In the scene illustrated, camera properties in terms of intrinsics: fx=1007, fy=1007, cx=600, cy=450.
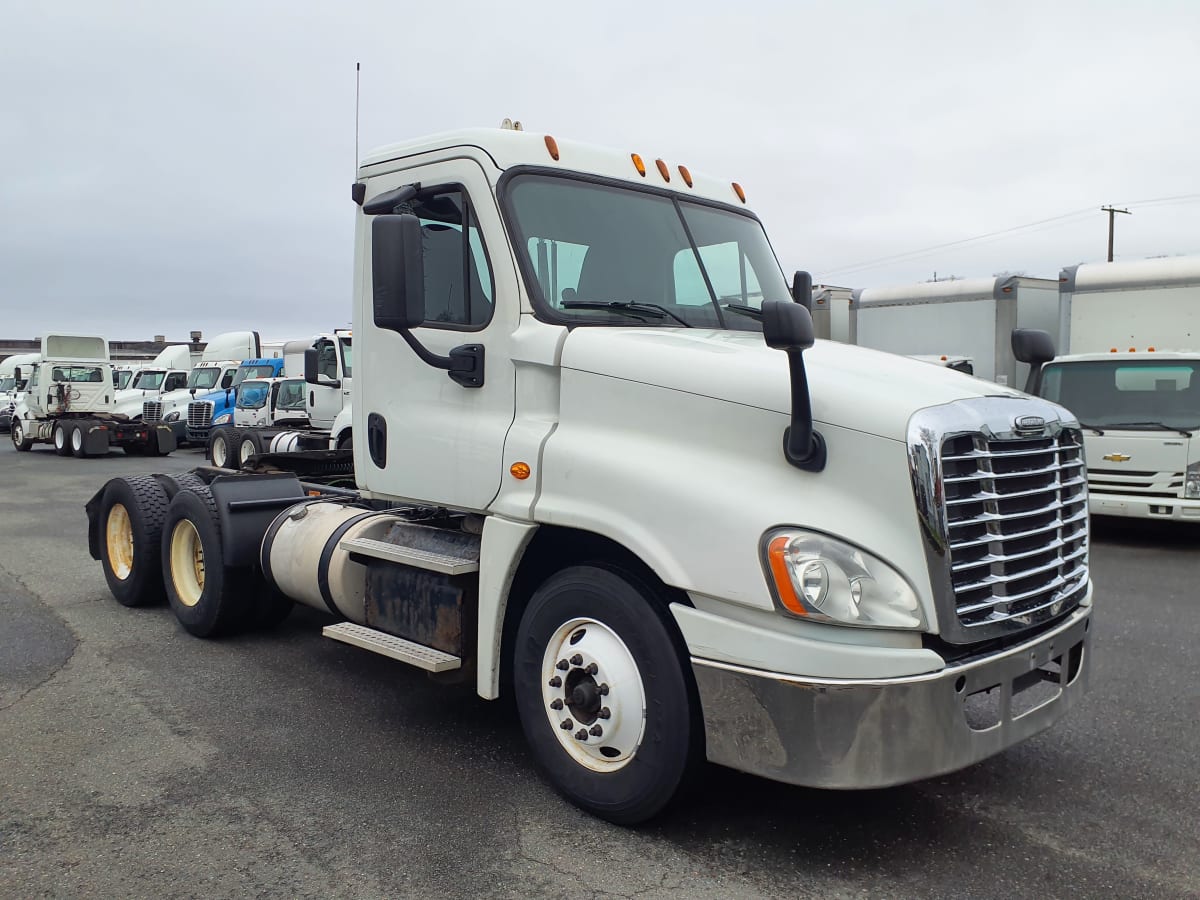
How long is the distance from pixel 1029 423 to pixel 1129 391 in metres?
8.67

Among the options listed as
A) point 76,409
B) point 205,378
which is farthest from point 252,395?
point 205,378

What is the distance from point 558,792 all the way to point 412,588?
119 cm

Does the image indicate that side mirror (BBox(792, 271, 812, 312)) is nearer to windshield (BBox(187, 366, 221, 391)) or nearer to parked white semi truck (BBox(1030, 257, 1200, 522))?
parked white semi truck (BBox(1030, 257, 1200, 522))

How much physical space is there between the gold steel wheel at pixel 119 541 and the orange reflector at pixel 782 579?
233 inches

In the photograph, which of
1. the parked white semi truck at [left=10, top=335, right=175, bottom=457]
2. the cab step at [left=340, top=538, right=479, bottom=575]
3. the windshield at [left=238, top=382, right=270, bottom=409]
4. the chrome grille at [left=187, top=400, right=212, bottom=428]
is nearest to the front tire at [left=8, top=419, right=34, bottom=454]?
the parked white semi truck at [left=10, top=335, right=175, bottom=457]

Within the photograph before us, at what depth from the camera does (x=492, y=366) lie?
4.32 metres

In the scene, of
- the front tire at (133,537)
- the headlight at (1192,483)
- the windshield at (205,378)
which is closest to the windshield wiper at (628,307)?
the front tire at (133,537)

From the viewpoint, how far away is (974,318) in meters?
15.3

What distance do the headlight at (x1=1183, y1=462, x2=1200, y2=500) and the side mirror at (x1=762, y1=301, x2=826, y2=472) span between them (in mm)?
8654

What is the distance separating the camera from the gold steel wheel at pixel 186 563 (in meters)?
6.84

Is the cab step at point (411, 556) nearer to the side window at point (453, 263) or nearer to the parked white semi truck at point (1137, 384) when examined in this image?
the side window at point (453, 263)

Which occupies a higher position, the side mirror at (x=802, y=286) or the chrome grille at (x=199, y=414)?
the side mirror at (x=802, y=286)

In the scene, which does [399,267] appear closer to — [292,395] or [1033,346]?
[1033,346]

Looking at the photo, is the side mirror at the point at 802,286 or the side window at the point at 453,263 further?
the side mirror at the point at 802,286
